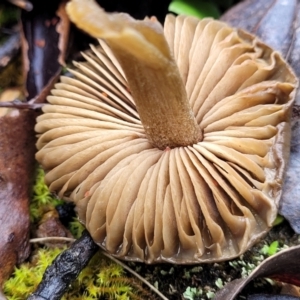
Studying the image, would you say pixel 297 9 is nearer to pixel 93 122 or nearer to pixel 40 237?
pixel 93 122

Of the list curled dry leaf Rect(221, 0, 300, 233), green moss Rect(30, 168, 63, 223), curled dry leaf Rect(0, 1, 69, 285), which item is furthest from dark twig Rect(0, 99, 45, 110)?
curled dry leaf Rect(221, 0, 300, 233)

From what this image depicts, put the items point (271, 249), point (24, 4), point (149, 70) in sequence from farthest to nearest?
point (24, 4)
point (271, 249)
point (149, 70)

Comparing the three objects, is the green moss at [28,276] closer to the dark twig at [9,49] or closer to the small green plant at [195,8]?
the dark twig at [9,49]

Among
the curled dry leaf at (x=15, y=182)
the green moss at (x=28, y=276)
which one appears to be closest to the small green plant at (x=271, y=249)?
the green moss at (x=28, y=276)

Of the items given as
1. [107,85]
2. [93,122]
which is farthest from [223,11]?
[93,122]

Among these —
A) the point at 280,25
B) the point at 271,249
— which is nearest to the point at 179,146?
the point at 271,249

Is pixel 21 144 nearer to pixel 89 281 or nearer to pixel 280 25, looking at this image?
pixel 89 281
